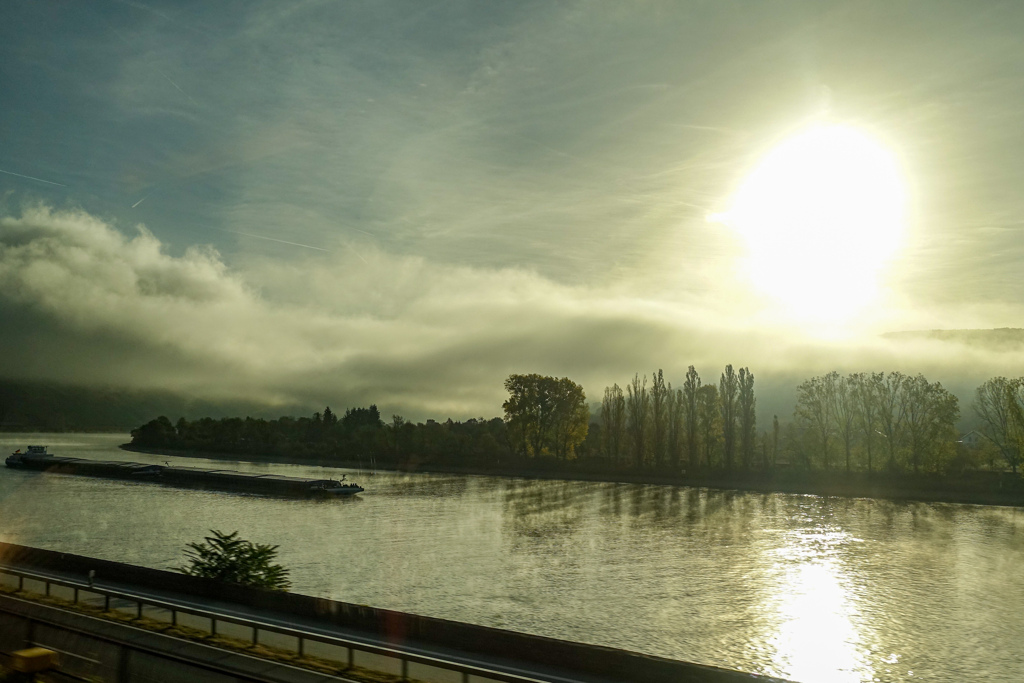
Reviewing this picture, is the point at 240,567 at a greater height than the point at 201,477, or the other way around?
the point at 240,567

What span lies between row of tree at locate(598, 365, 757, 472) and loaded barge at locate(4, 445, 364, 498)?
130 ft

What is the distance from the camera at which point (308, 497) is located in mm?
66500

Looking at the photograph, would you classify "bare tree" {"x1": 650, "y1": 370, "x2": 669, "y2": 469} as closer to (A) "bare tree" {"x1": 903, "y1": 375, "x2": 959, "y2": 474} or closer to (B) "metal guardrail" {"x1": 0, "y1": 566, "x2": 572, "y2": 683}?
(A) "bare tree" {"x1": 903, "y1": 375, "x2": 959, "y2": 474}

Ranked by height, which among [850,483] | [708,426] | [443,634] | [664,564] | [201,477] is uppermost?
[708,426]

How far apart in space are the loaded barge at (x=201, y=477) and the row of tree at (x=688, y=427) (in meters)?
39.6

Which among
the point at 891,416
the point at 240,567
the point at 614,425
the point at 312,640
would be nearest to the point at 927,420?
the point at 891,416

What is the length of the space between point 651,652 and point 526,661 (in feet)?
20.3

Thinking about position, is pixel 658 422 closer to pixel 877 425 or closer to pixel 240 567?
pixel 877 425

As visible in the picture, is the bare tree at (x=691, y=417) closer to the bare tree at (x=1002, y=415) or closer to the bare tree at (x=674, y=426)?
the bare tree at (x=674, y=426)

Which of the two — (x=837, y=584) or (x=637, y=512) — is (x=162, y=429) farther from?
(x=837, y=584)

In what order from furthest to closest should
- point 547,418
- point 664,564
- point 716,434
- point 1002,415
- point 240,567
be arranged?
point 547,418 < point 716,434 < point 1002,415 < point 664,564 < point 240,567

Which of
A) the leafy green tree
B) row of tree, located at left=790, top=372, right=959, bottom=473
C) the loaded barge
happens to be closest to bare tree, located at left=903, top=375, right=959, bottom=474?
row of tree, located at left=790, top=372, right=959, bottom=473

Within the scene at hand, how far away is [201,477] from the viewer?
80.6 metres

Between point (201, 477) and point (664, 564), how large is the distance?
214 feet
